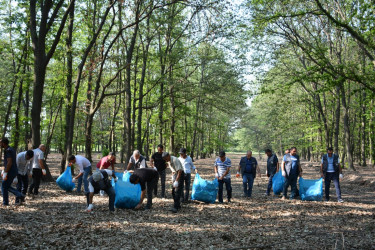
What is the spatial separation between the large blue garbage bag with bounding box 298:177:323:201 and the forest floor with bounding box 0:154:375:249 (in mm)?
345

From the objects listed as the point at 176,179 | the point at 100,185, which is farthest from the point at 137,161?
the point at 100,185

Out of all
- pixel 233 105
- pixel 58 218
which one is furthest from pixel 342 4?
pixel 58 218

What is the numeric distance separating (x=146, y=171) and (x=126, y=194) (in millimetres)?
845

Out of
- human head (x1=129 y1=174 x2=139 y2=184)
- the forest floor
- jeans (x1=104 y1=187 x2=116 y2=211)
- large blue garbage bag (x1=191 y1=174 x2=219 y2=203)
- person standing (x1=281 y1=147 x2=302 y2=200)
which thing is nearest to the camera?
the forest floor

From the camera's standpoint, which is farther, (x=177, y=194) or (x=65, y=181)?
(x=65, y=181)

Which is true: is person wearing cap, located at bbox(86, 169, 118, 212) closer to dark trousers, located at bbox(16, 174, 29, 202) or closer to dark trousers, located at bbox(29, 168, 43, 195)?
dark trousers, located at bbox(16, 174, 29, 202)

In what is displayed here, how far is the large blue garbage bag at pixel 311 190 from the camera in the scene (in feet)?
33.7

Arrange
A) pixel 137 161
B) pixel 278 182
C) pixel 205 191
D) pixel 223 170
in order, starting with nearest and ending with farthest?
pixel 137 161, pixel 205 191, pixel 223 170, pixel 278 182

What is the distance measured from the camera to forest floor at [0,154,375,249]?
573cm

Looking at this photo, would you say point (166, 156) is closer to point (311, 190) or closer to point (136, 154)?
point (136, 154)

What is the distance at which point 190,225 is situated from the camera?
707 centimetres

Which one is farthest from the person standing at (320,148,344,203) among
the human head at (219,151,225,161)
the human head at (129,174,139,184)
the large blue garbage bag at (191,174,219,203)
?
the human head at (129,174,139,184)

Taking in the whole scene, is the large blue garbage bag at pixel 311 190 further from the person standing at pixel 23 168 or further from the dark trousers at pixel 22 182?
the dark trousers at pixel 22 182

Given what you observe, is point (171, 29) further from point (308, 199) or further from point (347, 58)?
point (308, 199)
